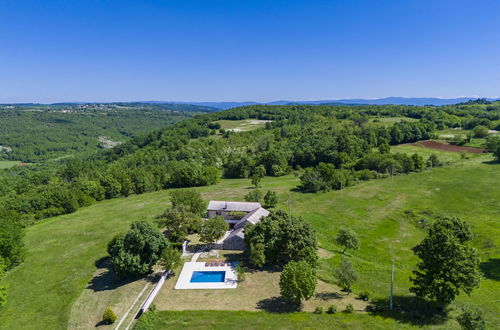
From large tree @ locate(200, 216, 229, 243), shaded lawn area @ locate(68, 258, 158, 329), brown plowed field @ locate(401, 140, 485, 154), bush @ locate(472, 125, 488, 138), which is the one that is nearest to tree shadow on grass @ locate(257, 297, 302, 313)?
shaded lawn area @ locate(68, 258, 158, 329)

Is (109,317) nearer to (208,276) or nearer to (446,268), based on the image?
(208,276)

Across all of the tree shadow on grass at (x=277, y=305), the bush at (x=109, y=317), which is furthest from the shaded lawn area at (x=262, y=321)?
the bush at (x=109, y=317)

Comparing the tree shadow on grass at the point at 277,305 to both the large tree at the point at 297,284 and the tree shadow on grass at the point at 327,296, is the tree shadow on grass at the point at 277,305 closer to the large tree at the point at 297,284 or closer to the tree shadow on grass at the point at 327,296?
the large tree at the point at 297,284

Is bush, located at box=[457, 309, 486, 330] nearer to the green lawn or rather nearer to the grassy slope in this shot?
the grassy slope

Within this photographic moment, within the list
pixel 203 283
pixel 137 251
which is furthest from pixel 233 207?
pixel 137 251

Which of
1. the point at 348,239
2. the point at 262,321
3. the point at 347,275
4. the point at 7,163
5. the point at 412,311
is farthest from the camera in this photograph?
the point at 7,163

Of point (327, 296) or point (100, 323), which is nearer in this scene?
point (100, 323)
